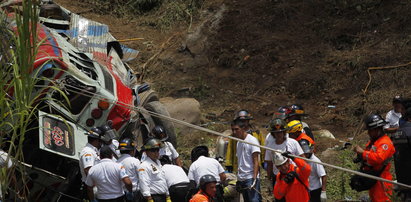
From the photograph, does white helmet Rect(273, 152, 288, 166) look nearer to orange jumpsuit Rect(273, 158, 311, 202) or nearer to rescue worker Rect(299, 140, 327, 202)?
orange jumpsuit Rect(273, 158, 311, 202)

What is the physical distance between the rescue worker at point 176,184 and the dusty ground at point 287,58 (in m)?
6.09

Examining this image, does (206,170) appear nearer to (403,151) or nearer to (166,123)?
Answer: (403,151)

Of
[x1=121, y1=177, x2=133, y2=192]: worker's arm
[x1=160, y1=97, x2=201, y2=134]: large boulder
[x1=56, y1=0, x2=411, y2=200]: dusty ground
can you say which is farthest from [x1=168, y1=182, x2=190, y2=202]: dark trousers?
[x1=56, y1=0, x2=411, y2=200]: dusty ground

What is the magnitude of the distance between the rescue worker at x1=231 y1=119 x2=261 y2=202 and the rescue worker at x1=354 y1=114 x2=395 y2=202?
169cm

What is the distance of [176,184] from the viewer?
947cm

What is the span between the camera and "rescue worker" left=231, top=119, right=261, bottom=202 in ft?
30.8

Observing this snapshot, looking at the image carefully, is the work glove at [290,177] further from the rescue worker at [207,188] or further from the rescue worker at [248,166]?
the rescue worker at [248,166]

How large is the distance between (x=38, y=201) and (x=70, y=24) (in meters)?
5.76

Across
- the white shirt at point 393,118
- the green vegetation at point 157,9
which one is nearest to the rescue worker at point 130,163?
the white shirt at point 393,118

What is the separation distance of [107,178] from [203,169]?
1.28 meters

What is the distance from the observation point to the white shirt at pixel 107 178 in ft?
30.6

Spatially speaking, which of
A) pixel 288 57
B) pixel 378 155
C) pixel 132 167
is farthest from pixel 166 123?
pixel 378 155

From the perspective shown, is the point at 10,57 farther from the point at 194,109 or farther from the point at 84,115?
the point at 194,109

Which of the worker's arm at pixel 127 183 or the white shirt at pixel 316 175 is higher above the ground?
the white shirt at pixel 316 175
